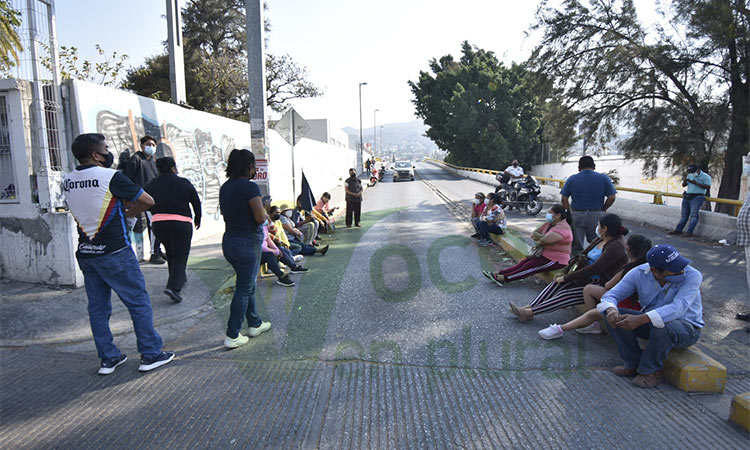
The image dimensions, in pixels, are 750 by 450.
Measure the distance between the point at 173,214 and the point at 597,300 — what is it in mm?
4766

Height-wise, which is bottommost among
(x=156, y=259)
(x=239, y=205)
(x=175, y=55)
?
(x=156, y=259)

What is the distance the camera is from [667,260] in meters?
3.54

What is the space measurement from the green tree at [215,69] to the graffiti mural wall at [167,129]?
1274 cm

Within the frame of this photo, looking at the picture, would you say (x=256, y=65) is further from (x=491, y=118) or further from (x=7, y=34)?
(x=491, y=118)

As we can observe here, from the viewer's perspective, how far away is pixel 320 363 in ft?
13.2

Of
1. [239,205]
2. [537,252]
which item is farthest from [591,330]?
[239,205]

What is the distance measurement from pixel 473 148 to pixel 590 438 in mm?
44063

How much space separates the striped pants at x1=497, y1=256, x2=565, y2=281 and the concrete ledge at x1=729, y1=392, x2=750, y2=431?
2.80 metres

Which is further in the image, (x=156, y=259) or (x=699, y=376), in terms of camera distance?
(x=156, y=259)

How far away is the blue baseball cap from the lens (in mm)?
3531

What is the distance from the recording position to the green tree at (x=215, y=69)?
77.0 feet

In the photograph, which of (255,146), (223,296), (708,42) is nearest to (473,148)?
(708,42)

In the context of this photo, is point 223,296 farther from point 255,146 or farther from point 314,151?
point 314,151

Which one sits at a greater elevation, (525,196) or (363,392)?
(525,196)
